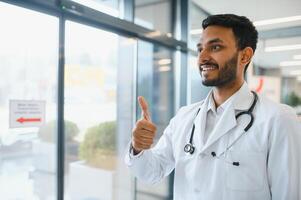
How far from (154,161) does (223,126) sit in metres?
0.41

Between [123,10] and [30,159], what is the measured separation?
5.31ft

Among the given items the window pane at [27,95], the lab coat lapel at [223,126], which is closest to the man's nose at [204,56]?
the lab coat lapel at [223,126]

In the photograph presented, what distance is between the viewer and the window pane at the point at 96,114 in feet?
7.48

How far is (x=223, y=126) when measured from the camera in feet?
4.01

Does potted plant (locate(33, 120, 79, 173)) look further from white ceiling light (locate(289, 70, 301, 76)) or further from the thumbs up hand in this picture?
white ceiling light (locate(289, 70, 301, 76))

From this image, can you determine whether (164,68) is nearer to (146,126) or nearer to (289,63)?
(289,63)

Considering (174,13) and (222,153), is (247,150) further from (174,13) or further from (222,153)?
(174,13)

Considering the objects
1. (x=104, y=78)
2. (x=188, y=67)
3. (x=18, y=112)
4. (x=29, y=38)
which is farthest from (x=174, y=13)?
(x=18, y=112)

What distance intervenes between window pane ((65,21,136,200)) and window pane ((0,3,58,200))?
159mm

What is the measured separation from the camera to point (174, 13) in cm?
364

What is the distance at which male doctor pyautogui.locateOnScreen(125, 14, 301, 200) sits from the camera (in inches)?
43.3

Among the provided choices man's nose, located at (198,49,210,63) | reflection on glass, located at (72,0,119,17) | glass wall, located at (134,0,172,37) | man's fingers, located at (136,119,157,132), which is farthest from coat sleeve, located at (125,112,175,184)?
glass wall, located at (134,0,172,37)

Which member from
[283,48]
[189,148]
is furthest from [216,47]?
[283,48]

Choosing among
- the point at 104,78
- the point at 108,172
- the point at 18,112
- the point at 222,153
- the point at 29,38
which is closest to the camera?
the point at 222,153
